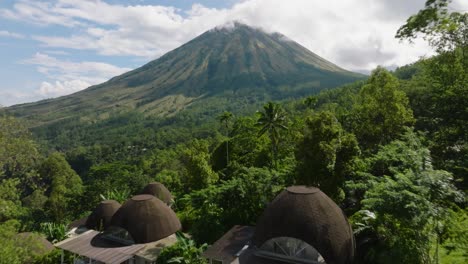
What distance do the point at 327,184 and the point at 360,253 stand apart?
5707 mm

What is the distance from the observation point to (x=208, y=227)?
93.4 feet

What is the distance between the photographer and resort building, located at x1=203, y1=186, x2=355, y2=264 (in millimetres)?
19719

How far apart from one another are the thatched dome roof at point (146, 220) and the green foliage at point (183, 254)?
152 inches

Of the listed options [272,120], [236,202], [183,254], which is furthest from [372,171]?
[272,120]

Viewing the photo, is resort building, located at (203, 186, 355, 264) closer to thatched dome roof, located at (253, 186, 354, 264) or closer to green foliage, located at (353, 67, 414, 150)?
thatched dome roof, located at (253, 186, 354, 264)

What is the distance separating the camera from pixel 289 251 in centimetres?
2078

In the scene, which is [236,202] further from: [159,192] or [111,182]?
[111,182]

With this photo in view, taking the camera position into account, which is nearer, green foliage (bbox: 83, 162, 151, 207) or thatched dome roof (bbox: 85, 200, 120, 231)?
thatched dome roof (bbox: 85, 200, 120, 231)

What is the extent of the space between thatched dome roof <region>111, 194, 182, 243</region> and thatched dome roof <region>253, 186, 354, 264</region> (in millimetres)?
11499

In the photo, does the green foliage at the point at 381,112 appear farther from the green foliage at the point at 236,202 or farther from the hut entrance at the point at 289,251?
the hut entrance at the point at 289,251

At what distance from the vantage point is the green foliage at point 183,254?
2431cm

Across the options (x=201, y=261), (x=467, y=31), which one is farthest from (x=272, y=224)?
(x=467, y=31)

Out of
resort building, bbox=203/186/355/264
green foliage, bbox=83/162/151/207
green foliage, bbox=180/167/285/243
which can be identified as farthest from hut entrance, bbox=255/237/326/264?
green foliage, bbox=83/162/151/207

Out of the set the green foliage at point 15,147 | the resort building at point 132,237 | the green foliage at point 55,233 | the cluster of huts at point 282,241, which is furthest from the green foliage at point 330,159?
the green foliage at point 55,233
